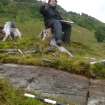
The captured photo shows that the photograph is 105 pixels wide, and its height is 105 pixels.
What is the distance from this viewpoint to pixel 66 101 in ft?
23.3

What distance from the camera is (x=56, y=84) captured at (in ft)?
25.9

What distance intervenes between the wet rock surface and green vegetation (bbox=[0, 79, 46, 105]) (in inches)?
18.7

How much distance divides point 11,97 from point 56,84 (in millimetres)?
1404

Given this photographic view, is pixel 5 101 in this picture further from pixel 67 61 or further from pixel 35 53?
pixel 35 53

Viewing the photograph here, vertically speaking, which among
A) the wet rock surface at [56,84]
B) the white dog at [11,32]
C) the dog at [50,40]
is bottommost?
the white dog at [11,32]

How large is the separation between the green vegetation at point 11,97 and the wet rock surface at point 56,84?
18.7 inches

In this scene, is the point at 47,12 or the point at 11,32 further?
the point at 11,32

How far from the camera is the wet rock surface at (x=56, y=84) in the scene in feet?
24.1

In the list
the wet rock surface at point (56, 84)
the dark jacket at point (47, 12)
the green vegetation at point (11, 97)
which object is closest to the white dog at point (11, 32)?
the dark jacket at point (47, 12)

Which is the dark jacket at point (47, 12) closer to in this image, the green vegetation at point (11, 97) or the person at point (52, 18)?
the person at point (52, 18)

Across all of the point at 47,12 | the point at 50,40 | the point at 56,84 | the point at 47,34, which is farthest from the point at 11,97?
the point at 47,12

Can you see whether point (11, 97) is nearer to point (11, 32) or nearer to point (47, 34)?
point (47, 34)

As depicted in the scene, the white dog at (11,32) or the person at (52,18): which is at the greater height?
the person at (52,18)

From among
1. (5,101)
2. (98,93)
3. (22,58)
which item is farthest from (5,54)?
(5,101)
